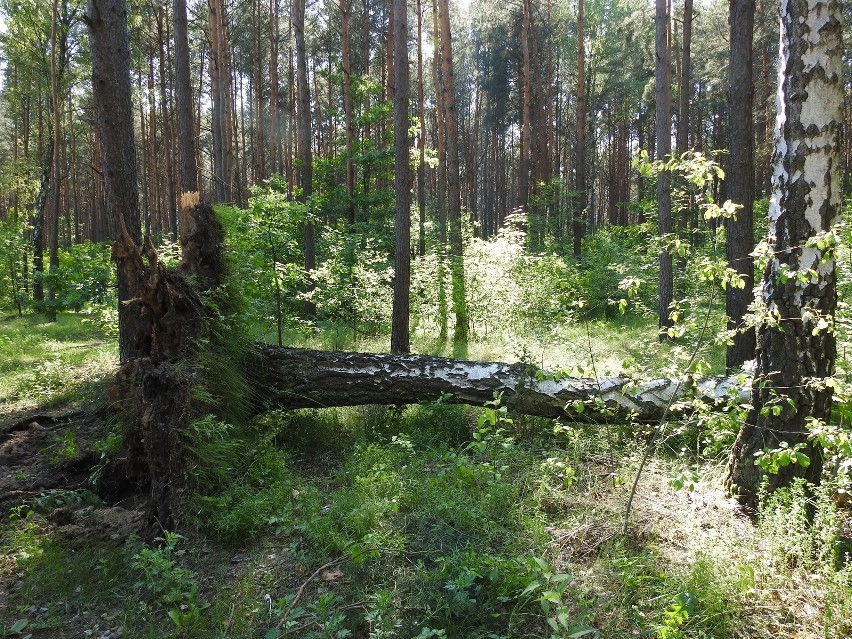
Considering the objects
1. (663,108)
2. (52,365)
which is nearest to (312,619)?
(52,365)

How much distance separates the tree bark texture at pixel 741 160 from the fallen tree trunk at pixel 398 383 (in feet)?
5.78

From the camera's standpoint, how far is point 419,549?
11.5 feet

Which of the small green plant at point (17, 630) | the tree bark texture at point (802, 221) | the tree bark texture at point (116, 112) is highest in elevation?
the tree bark texture at point (116, 112)

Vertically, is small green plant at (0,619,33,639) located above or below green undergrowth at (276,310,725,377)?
below

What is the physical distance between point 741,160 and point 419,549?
6063 mm

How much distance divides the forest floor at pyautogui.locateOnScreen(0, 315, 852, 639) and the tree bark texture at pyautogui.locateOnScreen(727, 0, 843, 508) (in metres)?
0.54

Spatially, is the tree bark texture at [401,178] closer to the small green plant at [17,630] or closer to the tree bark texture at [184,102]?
the tree bark texture at [184,102]

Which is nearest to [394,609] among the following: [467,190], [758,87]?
[758,87]

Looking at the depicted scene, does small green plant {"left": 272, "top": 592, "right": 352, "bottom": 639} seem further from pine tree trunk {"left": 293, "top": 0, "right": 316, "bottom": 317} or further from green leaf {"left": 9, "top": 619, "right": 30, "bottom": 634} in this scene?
pine tree trunk {"left": 293, "top": 0, "right": 316, "bottom": 317}

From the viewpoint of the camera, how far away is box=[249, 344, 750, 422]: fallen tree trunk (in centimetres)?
566

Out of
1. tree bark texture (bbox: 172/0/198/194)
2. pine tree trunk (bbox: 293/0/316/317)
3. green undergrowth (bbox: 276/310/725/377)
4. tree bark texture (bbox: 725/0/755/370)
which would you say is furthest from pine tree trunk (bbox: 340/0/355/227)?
tree bark texture (bbox: 725/0/755/370)

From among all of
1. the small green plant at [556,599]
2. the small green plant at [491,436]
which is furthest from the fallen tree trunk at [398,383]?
the small green plant at [556,599]

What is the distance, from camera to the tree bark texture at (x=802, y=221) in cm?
331

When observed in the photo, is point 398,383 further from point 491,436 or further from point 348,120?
point 348,120
